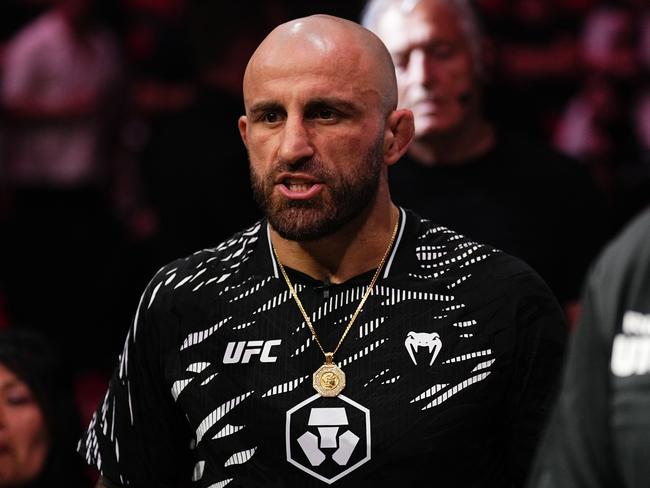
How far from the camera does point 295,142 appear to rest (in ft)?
7.38

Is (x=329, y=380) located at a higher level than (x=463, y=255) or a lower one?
lower

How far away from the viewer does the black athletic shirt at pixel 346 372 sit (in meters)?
2.23

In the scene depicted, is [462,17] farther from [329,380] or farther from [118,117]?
[118,117]

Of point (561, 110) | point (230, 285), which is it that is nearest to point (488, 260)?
point (230, 285)

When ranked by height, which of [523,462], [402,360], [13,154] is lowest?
[523,462]

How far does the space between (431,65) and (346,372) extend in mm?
1245

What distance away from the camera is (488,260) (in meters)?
2.43

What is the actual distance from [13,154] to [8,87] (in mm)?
279

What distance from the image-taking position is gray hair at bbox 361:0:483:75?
3.39 metres

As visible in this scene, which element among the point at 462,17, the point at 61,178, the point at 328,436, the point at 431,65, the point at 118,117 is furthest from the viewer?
the point at 118,117

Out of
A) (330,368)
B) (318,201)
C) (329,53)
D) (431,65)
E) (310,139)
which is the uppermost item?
(431,65)

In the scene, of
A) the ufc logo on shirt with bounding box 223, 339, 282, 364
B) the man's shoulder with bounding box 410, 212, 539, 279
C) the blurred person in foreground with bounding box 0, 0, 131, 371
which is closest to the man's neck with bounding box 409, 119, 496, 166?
the man's shoulder with bounding box 410, 212, 539, 279

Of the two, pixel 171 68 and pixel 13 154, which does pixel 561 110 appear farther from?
pixel 13 154

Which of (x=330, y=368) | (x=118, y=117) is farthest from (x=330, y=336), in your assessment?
(x=118, y=117)
